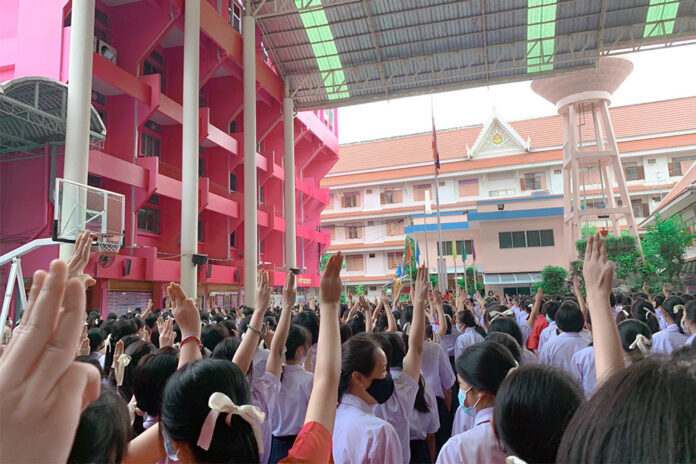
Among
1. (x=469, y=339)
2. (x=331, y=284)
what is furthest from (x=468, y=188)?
(x=331, y=284)

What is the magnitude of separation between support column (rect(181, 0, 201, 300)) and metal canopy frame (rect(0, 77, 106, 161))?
225 cm

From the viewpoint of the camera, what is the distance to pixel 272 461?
3.13 m

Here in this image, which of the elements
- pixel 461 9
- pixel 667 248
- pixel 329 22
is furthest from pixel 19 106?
pixel 667 248

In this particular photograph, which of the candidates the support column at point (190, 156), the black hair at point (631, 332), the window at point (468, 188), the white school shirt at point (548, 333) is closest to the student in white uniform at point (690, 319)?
the black hair at point (631, 332)

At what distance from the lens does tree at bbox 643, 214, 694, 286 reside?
14.4 meters

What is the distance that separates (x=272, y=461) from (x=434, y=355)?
4.99ft

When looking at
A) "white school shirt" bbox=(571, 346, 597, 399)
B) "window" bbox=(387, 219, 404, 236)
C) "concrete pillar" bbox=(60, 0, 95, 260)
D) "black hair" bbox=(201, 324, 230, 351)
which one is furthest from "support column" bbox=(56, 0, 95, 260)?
"window" bbox=(387, 219, 404, 236)

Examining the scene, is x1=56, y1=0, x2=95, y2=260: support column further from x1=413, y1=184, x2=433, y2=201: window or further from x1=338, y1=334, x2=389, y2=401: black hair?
x1=413, y1=184, x2=433, y2=201: window

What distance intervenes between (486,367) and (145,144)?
616 inches

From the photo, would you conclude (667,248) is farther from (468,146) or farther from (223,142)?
(468,146)

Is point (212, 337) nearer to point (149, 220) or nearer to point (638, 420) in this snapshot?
point (638, 420)

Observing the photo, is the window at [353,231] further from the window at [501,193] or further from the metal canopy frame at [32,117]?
the metal canopy frame at [32,117]

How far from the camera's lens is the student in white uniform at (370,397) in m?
1.88

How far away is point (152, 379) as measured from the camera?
213cm
